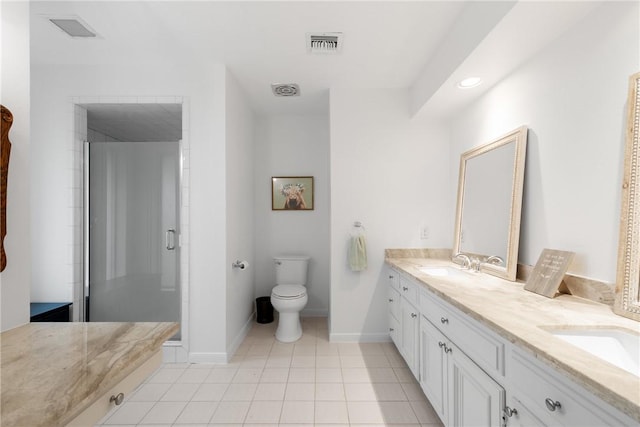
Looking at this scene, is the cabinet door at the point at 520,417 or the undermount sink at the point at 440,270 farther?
the undermount sink at the point at 440,270

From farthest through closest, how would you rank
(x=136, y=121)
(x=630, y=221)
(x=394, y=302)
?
(x=136, y=121), (x=394, y=302), (x=630, y=221)

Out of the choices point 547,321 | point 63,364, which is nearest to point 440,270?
point 547,321

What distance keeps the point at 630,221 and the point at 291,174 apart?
292 cm

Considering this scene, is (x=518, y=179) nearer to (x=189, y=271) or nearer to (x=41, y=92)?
(x=189, y=271)

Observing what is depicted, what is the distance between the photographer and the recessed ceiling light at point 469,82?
189 centimetres

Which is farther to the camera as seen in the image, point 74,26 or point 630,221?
point 74,26

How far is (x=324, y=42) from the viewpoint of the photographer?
1.98m

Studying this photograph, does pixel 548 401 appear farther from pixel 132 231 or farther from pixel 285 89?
Answer: pixel 132 231

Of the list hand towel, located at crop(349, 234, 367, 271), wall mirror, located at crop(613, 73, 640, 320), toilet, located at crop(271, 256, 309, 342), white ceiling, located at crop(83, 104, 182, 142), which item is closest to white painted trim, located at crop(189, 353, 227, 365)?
toilet, located at crop(271, 256, 309, 342)

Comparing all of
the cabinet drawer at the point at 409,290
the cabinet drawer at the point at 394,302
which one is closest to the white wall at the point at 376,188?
the cabinet drawer at the point at 394,302

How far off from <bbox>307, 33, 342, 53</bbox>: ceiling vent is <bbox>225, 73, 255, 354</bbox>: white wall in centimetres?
82

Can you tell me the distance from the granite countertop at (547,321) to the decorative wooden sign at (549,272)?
0.04m

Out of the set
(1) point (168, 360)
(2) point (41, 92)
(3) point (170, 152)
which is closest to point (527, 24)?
(3) point (170, 152)

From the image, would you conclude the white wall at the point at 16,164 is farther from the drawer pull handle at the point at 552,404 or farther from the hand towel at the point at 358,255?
the hand towel at the point at 358,255
